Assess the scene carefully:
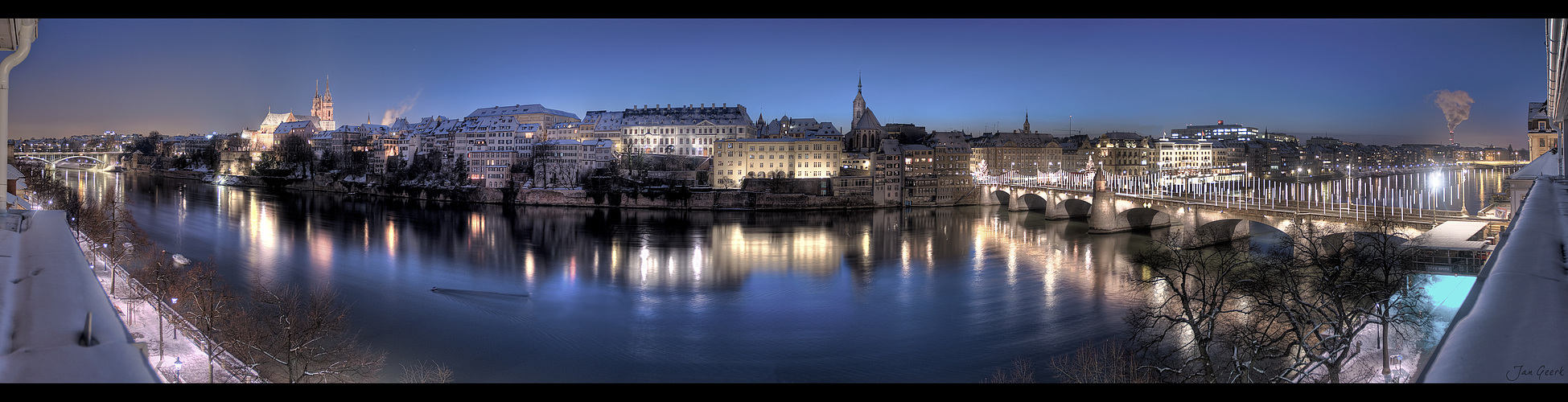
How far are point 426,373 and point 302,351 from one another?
2.94 ft

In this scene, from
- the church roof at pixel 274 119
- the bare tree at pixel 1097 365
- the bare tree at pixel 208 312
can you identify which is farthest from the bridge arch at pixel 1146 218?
the church roof at pixel 274 119

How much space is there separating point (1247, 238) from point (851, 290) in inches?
332

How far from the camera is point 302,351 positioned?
5824mm

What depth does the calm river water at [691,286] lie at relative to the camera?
7352 millimetres

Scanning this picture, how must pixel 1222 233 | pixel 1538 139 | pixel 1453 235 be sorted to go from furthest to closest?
pixel 1222 233 → pixel 1538 139 → pixel 1453 235

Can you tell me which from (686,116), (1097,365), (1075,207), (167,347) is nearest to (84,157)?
(686,116)

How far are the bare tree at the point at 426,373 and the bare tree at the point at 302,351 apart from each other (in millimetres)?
235

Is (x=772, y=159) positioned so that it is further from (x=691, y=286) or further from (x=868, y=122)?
(x=691, y=286)

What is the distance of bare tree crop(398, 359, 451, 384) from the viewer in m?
6.09

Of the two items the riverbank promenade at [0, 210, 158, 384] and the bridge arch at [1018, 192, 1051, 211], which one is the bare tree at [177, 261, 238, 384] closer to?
the riverbank promenade at [0, 210, 158, 384]

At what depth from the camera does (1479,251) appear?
6.41 meters

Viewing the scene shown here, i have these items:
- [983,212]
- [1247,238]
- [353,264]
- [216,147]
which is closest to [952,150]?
[983,212]

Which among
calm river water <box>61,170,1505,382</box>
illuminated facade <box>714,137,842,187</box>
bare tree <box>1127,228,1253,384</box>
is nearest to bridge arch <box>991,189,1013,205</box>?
illuminated facade <box>714,137,842,187</box>

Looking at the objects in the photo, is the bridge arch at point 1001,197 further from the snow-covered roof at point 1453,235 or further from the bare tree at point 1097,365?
the bare tree at point 1097,365
